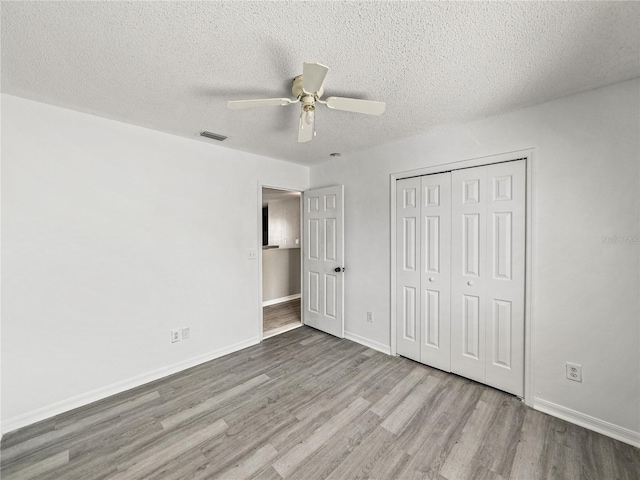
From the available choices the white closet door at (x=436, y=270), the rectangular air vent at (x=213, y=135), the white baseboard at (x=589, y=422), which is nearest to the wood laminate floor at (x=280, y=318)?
the white closet door at (x=436, y=270)

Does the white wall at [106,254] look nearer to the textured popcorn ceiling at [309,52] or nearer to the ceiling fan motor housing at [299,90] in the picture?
the textured popcorn ceiling at [309,52]

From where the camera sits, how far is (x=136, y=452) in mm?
1692

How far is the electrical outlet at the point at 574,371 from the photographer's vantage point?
1901mm

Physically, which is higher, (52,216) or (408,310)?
(52,216)

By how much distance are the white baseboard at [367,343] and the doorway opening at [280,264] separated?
88 centimetres

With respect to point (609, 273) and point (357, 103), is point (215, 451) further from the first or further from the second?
point (609, 273)

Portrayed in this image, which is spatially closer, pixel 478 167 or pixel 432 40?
pixel 432 40

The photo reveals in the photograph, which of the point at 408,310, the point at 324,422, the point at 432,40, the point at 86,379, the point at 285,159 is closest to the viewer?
the point at 432,40

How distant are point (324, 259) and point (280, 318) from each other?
138 cm

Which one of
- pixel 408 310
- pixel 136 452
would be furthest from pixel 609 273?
pixel 136 452

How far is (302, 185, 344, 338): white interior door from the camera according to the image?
3.41m

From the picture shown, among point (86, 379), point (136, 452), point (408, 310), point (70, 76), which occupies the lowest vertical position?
point (136, 452)

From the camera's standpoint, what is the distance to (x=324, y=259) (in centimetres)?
359

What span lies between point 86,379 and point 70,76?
2.27m
